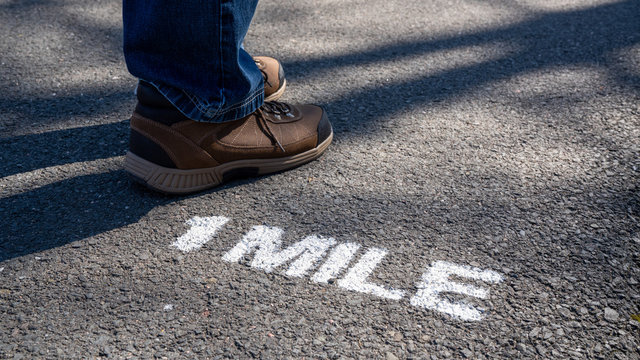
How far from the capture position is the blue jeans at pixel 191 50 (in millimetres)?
1667

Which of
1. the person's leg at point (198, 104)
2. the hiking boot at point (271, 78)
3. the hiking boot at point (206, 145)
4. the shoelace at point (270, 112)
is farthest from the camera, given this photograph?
the hiking boot at point (271, 78)

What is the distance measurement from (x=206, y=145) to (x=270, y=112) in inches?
12.1

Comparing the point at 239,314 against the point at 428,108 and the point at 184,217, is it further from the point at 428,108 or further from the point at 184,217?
the point at 428,108

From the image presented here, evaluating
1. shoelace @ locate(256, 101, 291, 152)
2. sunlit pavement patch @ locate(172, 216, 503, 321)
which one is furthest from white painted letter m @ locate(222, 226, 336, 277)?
shoelace @ locate(256, 101, 291, 152)

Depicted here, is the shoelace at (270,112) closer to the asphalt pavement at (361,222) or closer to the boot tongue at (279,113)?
the boot tongue at (279,113)

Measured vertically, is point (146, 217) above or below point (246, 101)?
below

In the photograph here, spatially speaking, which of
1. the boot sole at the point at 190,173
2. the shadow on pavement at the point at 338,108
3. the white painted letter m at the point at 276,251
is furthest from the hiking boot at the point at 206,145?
the white painted letter m at the point at 276,251

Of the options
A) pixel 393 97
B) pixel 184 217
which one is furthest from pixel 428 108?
pixel 184 217

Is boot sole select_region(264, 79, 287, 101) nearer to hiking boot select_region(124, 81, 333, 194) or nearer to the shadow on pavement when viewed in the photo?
the shadow on pavement

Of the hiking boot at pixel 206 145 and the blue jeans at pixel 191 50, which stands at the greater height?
the blue jeans at pixel 191 50

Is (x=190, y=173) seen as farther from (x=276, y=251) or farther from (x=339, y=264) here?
(x=339, y=264)

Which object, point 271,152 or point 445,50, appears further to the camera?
point 445,50

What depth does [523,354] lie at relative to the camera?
4.23 ft

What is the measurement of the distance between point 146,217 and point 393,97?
1302 millimetres
